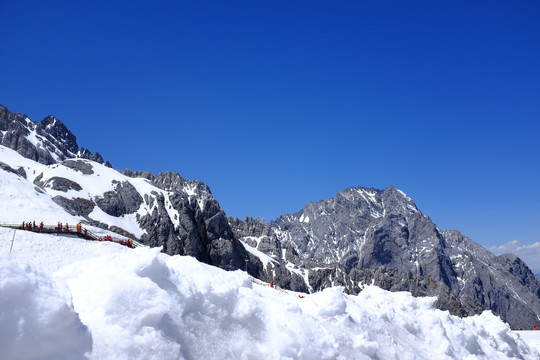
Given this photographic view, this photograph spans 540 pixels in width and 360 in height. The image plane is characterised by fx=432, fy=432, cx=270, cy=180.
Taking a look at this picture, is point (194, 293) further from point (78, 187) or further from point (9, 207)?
point (78, 187)

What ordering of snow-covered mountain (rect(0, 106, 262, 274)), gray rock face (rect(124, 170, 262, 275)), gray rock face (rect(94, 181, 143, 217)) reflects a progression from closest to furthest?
1. snow-covered mountain (rect(0, 106, 262, 274))
2. gray rock face (rect(94, 181, 143, 217))
3. gray rock face (rect(124, 170, 262, 275))

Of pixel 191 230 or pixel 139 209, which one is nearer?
pixel 139 209

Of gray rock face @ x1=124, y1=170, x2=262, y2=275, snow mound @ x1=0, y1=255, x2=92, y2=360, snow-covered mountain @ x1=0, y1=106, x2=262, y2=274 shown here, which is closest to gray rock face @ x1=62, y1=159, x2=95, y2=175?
snow-covered mountain @ x1=0, y1=106, x2=262, y2=274

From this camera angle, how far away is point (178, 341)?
11734 mm

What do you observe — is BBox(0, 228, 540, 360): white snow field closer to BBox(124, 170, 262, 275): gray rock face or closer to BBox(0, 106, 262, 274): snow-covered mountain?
BBox(0, 106, 262, 274): snow-covered mountain

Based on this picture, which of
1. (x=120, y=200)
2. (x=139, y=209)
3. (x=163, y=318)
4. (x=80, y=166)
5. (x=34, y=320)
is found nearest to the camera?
(x=34, y=320)

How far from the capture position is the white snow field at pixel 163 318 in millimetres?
8875

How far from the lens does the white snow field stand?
8.88m

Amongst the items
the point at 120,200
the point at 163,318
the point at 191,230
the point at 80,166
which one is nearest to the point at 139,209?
the point at 120,200

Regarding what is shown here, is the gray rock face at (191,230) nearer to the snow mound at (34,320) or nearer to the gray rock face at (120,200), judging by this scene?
the gray rock face at (120,200)

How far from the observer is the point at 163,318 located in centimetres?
1173

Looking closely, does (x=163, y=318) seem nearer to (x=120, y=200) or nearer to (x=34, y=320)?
(x=34, y=320)

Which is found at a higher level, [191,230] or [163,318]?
[191,230]

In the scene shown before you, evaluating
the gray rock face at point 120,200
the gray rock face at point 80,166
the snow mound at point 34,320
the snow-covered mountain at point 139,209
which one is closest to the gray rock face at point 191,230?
the snow-covered mountain at point 139,209
